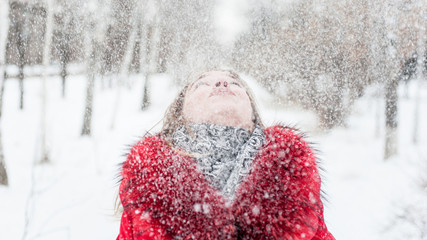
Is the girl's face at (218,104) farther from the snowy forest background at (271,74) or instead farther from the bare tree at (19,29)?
the bare tree at (19,29)

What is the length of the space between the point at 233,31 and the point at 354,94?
108 centimetres

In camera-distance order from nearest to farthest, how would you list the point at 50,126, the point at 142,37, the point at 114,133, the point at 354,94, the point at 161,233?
the point at 161,233
the point at 142,37
the point at 354,94
the point at 114,133
the point at 50,126

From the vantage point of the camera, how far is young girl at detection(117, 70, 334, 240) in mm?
684

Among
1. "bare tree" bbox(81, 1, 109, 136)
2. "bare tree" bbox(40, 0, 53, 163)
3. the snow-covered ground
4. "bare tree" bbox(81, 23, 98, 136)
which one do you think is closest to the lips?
the snow-covered ground

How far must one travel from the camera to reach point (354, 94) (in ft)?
6.73

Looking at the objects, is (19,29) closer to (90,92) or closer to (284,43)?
(90,92)

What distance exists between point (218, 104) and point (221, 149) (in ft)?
0.46

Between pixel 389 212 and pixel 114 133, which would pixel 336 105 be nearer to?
pixel 389 212

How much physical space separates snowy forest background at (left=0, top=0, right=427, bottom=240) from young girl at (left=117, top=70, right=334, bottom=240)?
0.52 meters

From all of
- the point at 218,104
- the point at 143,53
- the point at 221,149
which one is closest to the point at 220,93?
the point at 218,104

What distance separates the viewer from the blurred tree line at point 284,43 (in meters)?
1.70

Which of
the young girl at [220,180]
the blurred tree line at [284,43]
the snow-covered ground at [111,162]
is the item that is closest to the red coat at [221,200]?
the young girl at [220,180]

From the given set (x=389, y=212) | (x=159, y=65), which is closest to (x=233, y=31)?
(x=159, y=65)

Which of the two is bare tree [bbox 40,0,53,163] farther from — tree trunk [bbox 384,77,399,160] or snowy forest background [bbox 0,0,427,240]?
tree trunk [bbox 384,77,399,160]
